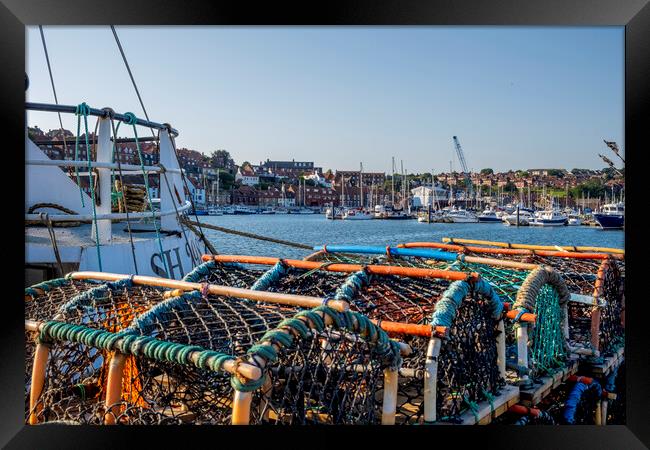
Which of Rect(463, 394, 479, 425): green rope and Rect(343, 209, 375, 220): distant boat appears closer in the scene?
Rect(463, 394, 479, 425): green rope

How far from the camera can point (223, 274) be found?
3.49 meters

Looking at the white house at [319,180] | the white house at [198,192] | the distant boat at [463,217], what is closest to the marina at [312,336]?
the white house at [198,192]

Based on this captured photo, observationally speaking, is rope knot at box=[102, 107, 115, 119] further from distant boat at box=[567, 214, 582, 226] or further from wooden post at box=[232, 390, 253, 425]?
distant boat at box=[567, 214, 582, 226]

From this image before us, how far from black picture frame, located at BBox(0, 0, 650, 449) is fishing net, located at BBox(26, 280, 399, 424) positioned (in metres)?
0.34

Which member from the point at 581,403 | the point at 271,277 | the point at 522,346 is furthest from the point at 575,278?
the point at 271,277

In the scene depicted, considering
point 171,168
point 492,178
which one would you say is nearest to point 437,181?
point 492,178

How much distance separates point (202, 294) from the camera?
8.52ft

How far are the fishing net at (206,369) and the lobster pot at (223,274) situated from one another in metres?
0.67

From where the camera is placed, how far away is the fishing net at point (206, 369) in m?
2.06

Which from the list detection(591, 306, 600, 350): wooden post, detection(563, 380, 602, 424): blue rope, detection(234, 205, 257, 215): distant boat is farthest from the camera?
detection(234, 205, 257, 215): distant boat

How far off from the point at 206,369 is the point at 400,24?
1888 millimetres

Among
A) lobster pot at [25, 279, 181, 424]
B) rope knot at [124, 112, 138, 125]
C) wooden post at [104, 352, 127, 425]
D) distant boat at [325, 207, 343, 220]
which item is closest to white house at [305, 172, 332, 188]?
distant boat at [325, 207, 343, 220]

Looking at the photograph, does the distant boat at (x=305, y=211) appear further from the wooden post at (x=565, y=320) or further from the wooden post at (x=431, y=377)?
the wooden post at (x=431, y=377)

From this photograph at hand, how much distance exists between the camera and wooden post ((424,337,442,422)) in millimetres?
2309
